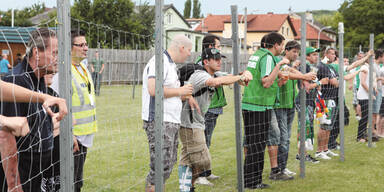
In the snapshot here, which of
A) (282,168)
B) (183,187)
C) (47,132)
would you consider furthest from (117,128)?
(47,132)

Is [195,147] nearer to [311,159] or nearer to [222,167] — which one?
[222,167]

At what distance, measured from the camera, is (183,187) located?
15.3 ft

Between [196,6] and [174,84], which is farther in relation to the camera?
[196,6]

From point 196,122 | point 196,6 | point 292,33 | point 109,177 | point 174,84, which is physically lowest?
point 109,177

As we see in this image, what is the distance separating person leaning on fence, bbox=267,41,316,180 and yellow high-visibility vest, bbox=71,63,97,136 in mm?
2668

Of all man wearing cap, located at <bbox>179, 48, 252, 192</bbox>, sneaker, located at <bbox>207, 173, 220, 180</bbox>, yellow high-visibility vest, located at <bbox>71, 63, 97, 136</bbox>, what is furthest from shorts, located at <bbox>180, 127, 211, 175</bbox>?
sneaker, located at <bbox>207, 173, 220, 180</bbox>

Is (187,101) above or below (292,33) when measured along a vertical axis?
below

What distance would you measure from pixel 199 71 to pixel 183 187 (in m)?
1.25

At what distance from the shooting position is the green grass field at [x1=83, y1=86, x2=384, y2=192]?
5488 mm

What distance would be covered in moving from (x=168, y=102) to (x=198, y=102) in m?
0.75

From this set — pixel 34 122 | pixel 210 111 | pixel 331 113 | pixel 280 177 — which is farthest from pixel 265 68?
pixel 34 122

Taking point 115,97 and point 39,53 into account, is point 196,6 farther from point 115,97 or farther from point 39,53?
point 39,53

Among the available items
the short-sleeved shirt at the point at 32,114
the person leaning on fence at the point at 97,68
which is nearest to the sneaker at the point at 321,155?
the person leaning on fence at the point at 97,68

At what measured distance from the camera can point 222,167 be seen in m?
6.43
